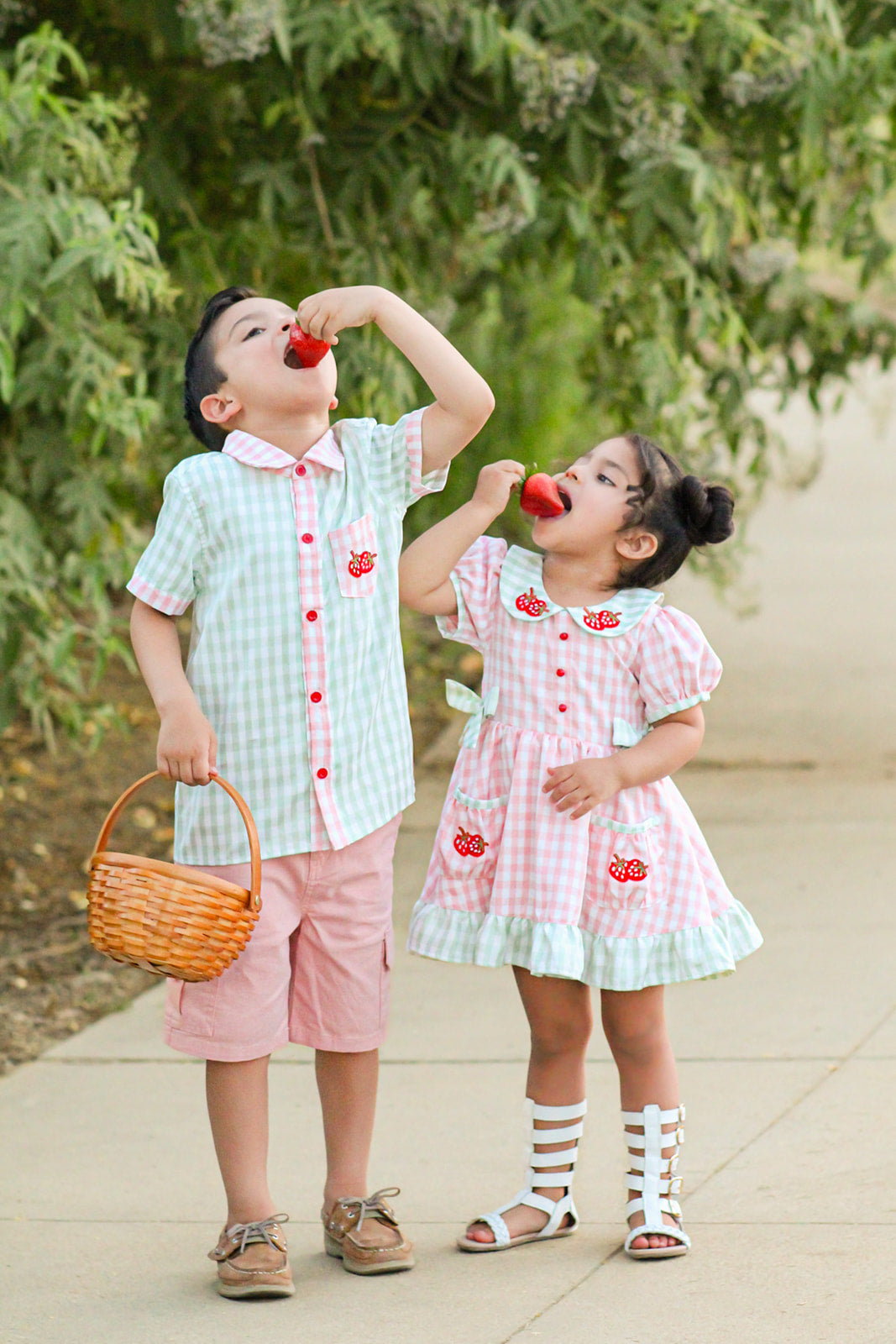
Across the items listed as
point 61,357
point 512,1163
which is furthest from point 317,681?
point 61,357

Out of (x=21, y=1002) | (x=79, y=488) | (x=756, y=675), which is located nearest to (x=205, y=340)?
(x=79, y=488)

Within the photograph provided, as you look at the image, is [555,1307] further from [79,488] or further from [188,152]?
[188,152]

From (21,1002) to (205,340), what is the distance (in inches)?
79.0

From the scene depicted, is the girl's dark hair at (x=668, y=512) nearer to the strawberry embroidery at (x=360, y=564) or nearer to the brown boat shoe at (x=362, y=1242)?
the strawberry embroidery at (x=360, y=564)

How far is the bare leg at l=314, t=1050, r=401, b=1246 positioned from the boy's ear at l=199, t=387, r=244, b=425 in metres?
0.99

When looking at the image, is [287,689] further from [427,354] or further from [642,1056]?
[642,1056]

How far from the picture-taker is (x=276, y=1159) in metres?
3.26

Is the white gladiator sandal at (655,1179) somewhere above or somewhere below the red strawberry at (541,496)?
below

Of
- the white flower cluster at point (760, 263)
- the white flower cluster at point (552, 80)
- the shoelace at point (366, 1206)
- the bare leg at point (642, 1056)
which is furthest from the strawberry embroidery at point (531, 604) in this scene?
the white flower cluster at point (760, 263)

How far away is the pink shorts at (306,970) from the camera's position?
8.79 feet

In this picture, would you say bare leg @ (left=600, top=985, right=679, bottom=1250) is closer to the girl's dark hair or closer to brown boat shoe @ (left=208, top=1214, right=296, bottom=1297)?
brown boat shoe @ (left=208, top=1214, right=296, bottom=1297)

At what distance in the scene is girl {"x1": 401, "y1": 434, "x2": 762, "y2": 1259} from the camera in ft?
8.85

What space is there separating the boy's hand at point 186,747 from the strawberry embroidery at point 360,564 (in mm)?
327

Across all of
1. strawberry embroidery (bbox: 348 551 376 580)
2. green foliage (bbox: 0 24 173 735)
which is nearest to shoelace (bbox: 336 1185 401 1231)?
strawberry embroidery (bbox: 348 551 376 580)
